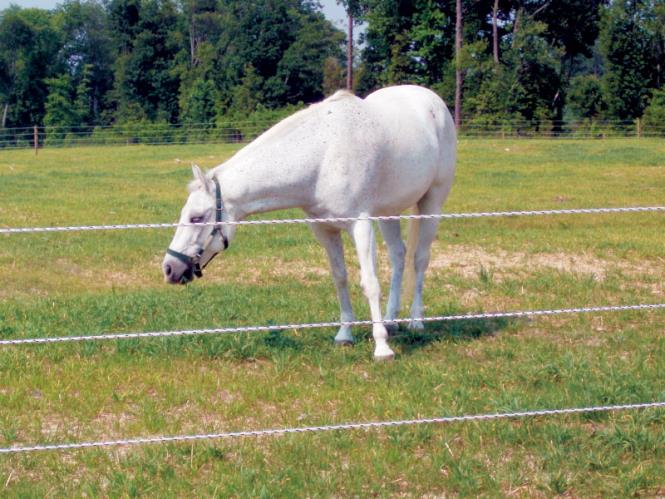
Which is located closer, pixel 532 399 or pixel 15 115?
pixel 532 399

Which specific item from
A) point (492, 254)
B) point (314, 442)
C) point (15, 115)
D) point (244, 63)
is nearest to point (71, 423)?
point (314, 442)

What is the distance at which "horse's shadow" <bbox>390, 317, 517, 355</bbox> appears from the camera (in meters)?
6.93

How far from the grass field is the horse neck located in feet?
3.17

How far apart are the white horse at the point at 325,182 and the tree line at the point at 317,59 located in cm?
3607

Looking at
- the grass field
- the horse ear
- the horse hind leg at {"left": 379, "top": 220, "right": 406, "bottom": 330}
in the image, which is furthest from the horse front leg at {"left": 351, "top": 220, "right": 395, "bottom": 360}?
the horse ear

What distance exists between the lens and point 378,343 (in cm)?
634

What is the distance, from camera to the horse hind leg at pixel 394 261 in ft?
24.3

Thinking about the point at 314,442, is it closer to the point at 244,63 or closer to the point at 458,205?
the point at 458,205

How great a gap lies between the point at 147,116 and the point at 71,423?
63709 millimetres

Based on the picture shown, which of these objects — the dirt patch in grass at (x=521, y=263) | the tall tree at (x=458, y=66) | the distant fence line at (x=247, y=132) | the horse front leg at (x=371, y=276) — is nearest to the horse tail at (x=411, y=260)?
the horse front leg at (x=371, y=276)

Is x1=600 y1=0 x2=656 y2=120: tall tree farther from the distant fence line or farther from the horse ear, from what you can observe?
the horse ear

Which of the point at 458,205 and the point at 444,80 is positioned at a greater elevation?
the point at 444,80

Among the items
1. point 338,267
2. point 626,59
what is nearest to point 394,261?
point 338,267

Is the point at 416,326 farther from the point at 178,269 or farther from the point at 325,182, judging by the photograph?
the point at 178,269
